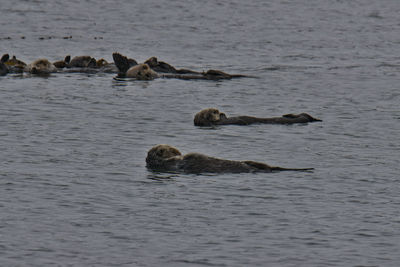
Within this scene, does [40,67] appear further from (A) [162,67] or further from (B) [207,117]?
(B) [207,117]

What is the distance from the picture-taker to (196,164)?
12625 millimetres

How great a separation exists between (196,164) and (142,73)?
11215mm

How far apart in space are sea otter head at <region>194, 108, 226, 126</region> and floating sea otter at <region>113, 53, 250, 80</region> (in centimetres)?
600

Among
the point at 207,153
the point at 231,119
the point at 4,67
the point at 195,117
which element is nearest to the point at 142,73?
the point at 4,67

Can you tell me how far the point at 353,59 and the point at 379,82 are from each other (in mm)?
5827

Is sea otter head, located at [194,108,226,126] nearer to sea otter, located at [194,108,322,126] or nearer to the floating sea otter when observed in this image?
sea otter, located at [194,108,322,126]

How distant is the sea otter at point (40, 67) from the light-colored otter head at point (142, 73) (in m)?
2.12

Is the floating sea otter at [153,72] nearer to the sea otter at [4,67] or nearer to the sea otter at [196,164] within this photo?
the sea otter at [4,67]

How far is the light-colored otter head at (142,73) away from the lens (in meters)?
23.6

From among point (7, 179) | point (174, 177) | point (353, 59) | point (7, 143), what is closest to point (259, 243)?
point (174, 177)

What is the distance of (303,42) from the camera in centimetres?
3478

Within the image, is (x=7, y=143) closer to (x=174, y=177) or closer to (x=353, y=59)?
(x=174, y=177)

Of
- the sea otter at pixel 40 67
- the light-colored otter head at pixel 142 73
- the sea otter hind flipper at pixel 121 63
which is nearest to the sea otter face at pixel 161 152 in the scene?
the sea otter hind flipper at pixel 121 63

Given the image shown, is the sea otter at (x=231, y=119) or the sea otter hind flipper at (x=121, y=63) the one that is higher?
the sea otter hind flipper at (x=121, y=63)
